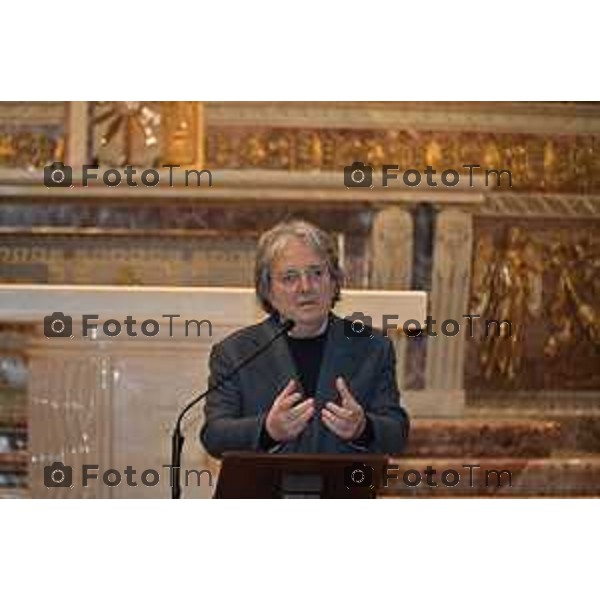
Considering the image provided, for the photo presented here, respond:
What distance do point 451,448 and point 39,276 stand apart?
1.15 m

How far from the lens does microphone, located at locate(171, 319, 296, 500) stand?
3.80 m

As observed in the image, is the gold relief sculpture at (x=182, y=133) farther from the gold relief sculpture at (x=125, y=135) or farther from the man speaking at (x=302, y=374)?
the man speaking at (x=302, y=374)

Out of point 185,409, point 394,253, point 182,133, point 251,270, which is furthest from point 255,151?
point 185,409

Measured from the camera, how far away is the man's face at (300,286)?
12.5ft
